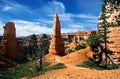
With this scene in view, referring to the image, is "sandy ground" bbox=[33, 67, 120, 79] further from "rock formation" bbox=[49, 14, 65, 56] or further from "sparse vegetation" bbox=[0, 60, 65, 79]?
"rock formation" bbox=[49, 14, 65, 56]

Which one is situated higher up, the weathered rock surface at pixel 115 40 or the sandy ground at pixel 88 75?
the weathered rock surface at pixel 115 40

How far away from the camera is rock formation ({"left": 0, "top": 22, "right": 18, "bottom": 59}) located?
8044cm

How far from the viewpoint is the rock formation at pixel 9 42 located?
80.4 meters

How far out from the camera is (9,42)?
81.4 meters

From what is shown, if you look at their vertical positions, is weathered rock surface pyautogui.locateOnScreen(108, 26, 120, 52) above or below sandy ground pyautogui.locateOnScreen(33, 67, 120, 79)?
above

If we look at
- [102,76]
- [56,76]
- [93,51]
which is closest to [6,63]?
[93,51]

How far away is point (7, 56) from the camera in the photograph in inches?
3152

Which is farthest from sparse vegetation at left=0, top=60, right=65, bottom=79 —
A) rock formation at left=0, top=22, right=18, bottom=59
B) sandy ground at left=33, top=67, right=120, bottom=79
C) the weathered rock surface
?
rock formation at left=0, top=22, right=18, bottom=59

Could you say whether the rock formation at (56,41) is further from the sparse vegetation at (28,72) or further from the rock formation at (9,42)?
the rock formation at (9,42)

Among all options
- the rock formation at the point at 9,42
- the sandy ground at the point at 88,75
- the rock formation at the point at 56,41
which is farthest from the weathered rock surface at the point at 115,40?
the rock formation at the point at 9,42

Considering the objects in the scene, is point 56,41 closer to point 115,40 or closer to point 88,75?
point 115,40

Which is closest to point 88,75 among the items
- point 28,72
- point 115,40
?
point 28,72

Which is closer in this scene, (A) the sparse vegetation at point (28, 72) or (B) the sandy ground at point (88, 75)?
(B) the sandy ground at point (88, 75)

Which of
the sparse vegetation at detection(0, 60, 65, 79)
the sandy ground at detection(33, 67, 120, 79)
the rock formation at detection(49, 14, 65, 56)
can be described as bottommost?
the sparse vegetation at detection(0, 60, 65, 79)
